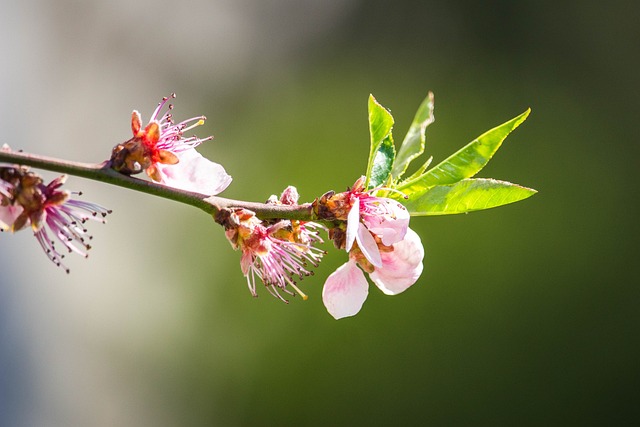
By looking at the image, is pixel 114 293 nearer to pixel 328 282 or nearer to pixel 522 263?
pixel 522 263

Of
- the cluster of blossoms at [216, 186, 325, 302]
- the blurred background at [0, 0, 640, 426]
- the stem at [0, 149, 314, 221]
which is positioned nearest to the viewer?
the stem at [0, 149, 314, 221]

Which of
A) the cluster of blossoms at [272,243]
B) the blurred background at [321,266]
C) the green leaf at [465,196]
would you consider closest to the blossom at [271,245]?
the cluster of blossoms at [272,243]

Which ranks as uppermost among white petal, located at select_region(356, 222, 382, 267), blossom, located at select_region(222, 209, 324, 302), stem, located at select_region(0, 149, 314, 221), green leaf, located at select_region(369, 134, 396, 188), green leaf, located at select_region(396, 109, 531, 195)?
green leaf, located at select_region(369, 134, 396, 188)

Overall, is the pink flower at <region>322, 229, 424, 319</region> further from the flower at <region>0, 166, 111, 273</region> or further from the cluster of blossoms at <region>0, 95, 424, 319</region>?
the flower at <region>0, 166, 111, 273</region>

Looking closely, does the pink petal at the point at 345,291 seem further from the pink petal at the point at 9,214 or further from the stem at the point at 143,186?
the pink petal at the point at 9,214

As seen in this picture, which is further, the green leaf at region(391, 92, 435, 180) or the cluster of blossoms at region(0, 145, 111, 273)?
the green leaf at region(391, 92, 435, 180)

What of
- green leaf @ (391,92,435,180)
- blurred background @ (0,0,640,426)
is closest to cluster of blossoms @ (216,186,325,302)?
green leaf @ (391,92,435,180)
